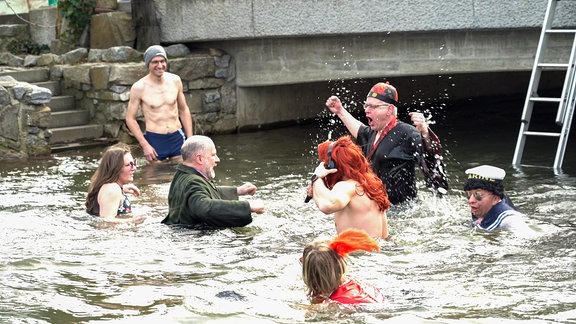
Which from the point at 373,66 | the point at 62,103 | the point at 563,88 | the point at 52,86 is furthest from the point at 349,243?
the point at 52,86

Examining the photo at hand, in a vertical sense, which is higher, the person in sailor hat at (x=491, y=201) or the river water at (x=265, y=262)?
the person in sailor hat at (x=491, y=201)

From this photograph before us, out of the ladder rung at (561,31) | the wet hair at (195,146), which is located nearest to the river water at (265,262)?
the wet hair at (195,146)

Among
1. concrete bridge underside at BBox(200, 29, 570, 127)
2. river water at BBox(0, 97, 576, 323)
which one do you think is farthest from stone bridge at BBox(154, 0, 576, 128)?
river water at BBox(0, 97, 576, 323)

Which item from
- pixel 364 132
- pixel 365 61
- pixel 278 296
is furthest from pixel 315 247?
pixel 365 61

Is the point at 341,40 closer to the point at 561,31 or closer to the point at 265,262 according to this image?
the point at 561,31

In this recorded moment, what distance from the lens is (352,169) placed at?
805 centimetres

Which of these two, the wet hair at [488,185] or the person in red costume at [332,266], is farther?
the wet hair at [488,185]

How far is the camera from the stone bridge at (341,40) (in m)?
13.2

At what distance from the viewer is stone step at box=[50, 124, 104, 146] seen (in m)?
14.9

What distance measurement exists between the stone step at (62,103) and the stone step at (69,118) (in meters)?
0.16

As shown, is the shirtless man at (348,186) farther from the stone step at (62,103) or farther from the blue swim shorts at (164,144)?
the stone step at (62,103)

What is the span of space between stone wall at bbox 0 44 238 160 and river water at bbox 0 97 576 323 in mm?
3075

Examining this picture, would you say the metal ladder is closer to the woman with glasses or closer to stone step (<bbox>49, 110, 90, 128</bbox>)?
the woman with glasses

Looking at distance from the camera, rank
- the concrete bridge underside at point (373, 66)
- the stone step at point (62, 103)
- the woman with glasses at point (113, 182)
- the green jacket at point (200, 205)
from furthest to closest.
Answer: the stone step at point (62, 103)
the concrete bridge underside at point (373, 66)
the woman with glasses at point (113, 182)
the green jacket at point (200, 205)
